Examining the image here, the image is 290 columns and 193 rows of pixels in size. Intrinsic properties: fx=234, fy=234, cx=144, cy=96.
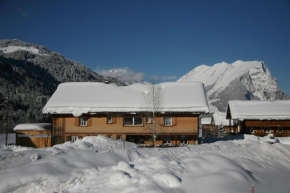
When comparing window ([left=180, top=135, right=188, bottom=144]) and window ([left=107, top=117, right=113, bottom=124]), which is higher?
window ([left=107, top=117, right=113, bottom=124])

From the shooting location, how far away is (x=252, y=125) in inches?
1441

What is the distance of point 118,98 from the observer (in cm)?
2667

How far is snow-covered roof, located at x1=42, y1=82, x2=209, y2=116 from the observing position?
2519 cm

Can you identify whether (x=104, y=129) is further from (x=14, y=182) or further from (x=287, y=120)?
(x=287, y=120)

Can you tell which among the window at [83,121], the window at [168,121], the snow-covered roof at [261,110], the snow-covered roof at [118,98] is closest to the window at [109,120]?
the snow-covered roof at [118,98]

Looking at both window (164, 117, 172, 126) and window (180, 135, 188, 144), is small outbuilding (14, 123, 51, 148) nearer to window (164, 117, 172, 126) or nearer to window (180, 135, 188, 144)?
window (164, 117, 172, 126)

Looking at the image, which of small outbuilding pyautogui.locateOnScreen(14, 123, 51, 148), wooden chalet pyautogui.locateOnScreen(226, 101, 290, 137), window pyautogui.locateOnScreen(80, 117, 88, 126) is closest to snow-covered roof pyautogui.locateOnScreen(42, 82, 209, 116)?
window pyautogui.locateOnScreen(80, 117, 88, 126)

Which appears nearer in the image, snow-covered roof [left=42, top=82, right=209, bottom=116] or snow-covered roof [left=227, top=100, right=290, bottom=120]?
snow-covered roof [left=42, top=82, right=209, bottom=116]

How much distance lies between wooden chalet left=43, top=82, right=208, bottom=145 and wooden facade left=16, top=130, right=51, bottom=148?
292 cm

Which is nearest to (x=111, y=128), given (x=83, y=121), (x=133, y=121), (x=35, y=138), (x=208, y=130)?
(x=133, y=121)

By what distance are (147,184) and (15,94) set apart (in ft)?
452

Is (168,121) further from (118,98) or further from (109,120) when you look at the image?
(109,120)

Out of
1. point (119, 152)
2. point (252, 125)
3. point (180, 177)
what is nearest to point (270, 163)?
point (180, 177)

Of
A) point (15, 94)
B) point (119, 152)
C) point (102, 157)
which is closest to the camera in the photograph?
point (102, 157)
